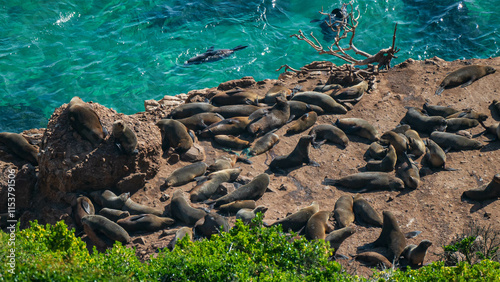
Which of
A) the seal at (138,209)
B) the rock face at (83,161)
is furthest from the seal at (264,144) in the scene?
the seal at (138,209)

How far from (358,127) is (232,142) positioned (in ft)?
9.11

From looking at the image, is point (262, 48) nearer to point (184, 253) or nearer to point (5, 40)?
point (5, 40)

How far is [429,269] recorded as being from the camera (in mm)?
6004

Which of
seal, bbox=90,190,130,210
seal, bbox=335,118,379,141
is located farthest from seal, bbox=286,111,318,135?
seal, bbox=90,190,130,210

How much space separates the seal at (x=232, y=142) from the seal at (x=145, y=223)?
258cm

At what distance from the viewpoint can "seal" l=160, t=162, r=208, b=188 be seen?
9039mm

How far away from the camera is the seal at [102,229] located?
306 inches

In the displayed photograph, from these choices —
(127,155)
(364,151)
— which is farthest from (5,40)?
(364,151)

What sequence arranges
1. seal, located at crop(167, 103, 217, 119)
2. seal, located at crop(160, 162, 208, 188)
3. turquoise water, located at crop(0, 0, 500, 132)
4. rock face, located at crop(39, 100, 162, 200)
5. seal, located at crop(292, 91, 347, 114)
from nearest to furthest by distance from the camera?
rock face, located at crop(39, 100, 162, 200) < seal, located at crop(160, 162, 208, 188) < seal, located at crop(167, 103, 217, 119) < seal, located at crop(292, 91, 347, 114) < turquoise water, located at crop(0, 0, 500, 132)

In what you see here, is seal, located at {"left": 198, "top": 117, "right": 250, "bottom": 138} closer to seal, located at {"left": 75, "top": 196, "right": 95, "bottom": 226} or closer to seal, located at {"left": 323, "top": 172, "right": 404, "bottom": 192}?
seal, located at {"left": 323, "top": 172, "right": 404, "bottom": 192}

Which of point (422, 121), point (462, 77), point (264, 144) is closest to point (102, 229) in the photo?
point (264, 144)

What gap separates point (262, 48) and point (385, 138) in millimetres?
8115

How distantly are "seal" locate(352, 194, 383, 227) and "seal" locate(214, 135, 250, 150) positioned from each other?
2.81 meters

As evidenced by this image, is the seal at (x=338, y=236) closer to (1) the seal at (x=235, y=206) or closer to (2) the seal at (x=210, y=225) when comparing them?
(1) the seal at (x=235, y=206)
